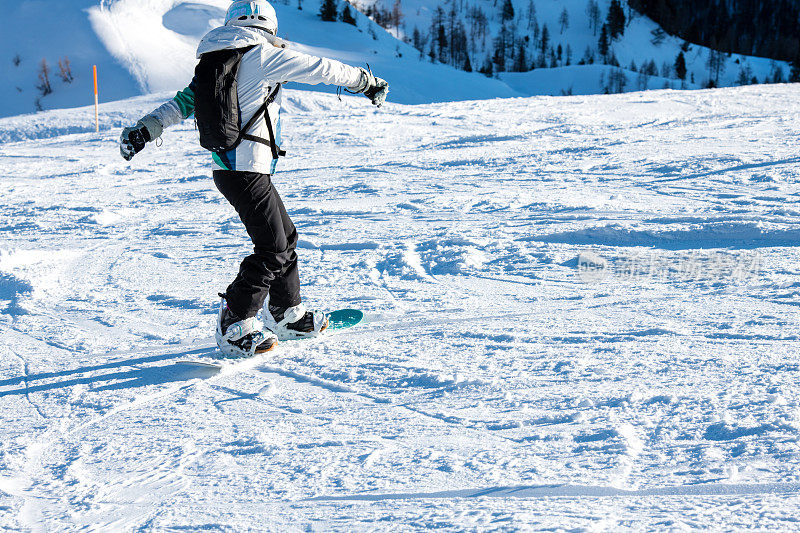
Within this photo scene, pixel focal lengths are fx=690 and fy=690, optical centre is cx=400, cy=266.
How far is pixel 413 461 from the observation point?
2.16 metres

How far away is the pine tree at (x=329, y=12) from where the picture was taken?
3631 cm

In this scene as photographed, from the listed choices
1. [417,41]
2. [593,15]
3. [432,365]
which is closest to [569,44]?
[593,15]

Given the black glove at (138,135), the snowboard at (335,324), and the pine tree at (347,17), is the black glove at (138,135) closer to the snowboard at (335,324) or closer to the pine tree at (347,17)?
the snowboard at (335,324)

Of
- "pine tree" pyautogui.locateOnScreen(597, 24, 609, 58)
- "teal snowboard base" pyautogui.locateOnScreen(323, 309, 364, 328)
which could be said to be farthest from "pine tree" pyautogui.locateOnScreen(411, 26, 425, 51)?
"teal snowboard base" pyautogui.locateOnScreen(323, 309, 364, 328)

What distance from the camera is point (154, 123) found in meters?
3.00

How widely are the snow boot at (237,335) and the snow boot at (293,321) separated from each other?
17 cm

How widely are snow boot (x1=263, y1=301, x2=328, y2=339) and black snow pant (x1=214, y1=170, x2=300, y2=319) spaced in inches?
4.1

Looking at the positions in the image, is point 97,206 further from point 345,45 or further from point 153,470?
point 345,45

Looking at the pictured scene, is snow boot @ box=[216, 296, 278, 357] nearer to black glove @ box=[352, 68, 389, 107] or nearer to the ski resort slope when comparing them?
the ski resort slope

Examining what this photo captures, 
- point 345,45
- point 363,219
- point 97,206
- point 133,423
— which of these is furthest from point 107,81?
point 133,423

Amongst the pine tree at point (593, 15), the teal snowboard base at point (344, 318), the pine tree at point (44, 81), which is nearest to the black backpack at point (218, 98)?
the teal snowboard base at point (344, 318)

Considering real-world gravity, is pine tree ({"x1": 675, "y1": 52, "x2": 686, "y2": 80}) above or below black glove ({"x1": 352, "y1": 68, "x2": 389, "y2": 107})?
above

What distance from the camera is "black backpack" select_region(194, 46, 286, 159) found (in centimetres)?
265

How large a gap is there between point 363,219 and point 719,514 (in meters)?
4.47
